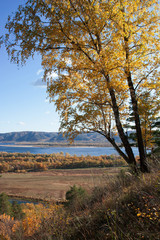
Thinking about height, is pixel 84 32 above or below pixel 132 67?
above

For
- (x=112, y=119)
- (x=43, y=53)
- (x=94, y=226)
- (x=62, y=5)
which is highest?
(x=62, y=5)

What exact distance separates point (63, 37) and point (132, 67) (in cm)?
220

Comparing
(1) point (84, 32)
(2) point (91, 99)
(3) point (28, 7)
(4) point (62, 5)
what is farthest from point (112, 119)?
(3) point (28, 7)

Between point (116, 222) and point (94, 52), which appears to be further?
point (94, 52)

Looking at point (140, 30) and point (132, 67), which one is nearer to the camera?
point (132, 67)

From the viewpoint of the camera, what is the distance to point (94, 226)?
314cm

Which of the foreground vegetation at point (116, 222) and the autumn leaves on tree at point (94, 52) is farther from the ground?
the autumn leaves on tree at point (94, 52)

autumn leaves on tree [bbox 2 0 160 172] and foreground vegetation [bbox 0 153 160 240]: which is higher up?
autumn leaves on tree [bbox 2 0 160 172]

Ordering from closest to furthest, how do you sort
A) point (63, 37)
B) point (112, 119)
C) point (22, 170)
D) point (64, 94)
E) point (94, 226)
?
1. point (94, 226)
2. point (63, 37)
3. point (64, 94)
4. point (112, 119)
5. point (22, 170)

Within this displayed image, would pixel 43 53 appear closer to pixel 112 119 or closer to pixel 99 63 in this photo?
pixel 99 63

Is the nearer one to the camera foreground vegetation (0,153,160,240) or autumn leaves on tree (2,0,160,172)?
foreground vegetation (0,153,160,240)

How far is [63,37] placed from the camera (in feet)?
17.6

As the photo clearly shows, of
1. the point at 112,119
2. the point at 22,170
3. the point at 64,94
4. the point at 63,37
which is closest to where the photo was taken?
the point at 63,37

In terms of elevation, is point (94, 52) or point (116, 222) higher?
point (94, 52)
